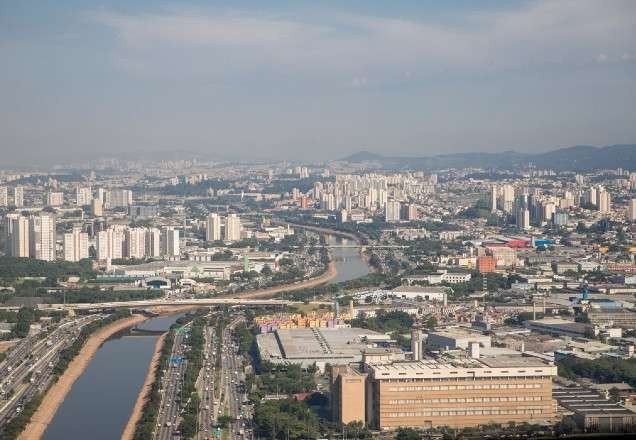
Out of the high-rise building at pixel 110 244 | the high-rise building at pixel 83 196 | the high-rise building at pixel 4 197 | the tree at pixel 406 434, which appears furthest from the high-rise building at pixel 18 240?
the tree at pixel 406 434

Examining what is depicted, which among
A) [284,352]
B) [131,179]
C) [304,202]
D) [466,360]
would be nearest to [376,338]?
[284,352]

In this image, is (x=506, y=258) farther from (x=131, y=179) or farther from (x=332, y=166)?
(x=332, y=166)

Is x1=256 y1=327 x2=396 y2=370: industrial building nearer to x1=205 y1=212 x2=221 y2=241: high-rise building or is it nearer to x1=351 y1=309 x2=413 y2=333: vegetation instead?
x1=351 y1=309 x2=413 y2=333: vegetation

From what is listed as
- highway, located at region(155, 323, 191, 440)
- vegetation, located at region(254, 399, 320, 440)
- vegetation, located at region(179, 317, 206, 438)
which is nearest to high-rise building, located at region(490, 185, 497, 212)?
vegetation, located at region(179, 317, 206, 438)

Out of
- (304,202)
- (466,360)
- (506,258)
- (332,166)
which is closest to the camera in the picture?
(466,360)

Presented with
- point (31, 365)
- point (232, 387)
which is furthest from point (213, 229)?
point (232, 387)
